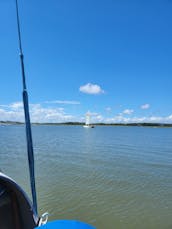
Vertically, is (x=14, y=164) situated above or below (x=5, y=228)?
below

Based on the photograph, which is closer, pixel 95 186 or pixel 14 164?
pixel 95 186

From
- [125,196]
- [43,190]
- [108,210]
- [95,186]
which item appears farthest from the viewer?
[95,186]

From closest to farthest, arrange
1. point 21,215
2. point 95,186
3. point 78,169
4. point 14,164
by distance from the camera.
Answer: point 21,215
point 95,186
point 78,169
point 14,164

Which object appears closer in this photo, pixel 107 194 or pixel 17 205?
pixel 17 205

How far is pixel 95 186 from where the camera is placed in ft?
28.3

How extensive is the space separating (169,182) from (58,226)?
31.4 ft

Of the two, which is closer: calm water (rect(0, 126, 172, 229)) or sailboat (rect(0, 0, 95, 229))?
sailboat (rect(0, 0, 95, 229))

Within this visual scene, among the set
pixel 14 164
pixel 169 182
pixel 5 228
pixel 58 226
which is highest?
pixel 58 226

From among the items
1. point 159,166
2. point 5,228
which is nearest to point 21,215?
→ point 5,228

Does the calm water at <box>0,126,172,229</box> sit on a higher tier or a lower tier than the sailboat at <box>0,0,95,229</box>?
lower

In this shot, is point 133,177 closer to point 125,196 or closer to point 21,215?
point 125,196

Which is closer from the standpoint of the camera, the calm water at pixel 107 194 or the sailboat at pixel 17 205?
the sailboat at pixel 17 205

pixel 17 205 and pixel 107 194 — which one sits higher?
pixel 17 205

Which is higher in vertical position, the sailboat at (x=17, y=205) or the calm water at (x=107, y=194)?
the sailboat at (x=17, y=205)
